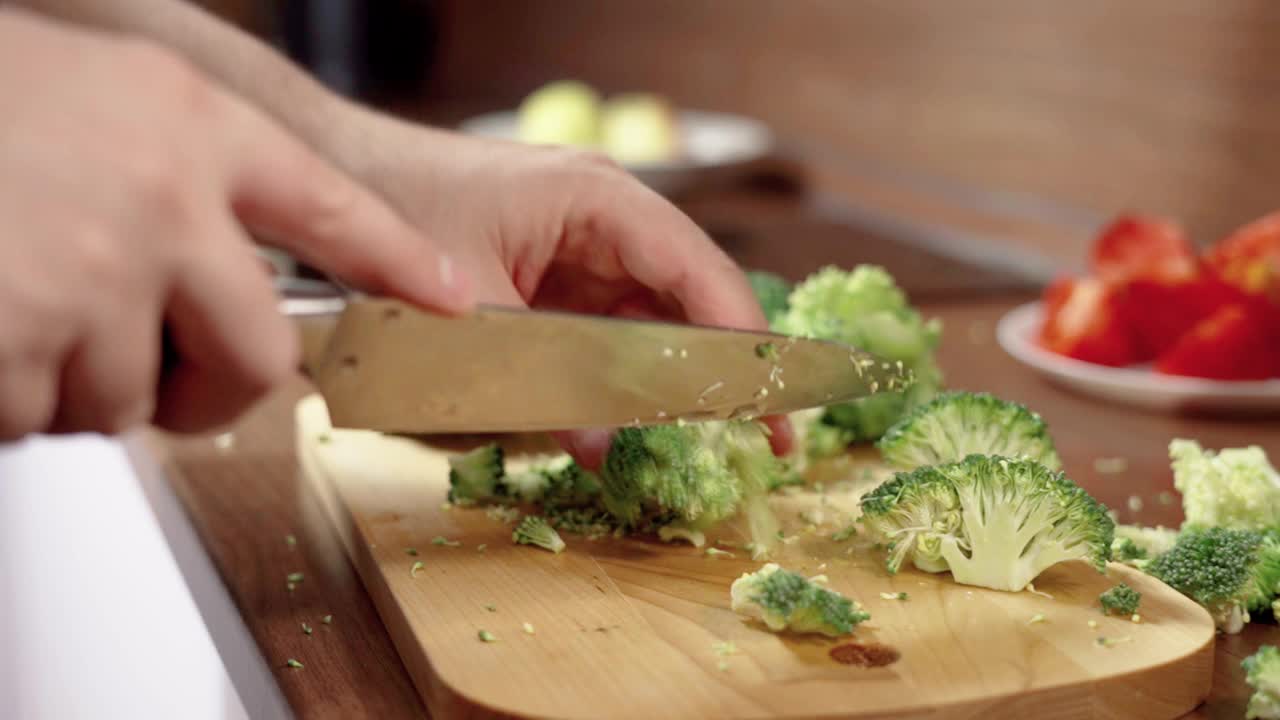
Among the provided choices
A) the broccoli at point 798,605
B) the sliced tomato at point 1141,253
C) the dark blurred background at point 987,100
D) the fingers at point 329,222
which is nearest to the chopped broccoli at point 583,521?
the broccoli at point 798,605

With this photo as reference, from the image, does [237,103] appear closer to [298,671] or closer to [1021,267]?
[298,671]

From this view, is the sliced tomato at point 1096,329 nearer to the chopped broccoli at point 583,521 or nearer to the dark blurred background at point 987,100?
the dark blurred background at point 987,100

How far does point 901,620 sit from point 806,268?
64.4 inches

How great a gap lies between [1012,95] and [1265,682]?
229 cm

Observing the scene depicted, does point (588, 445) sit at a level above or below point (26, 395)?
below

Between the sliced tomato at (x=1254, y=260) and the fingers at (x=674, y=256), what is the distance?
33.6 inches

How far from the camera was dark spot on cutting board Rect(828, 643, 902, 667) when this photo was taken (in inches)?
43.4

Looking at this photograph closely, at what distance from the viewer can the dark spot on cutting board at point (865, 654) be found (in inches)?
43.4

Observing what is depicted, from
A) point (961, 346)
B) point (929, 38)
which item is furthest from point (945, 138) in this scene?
point (961, 346)

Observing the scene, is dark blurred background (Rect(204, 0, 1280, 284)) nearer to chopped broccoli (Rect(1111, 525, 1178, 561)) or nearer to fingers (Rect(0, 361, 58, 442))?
chopped broccoli (Rect(1111, 525, 1178, 561))

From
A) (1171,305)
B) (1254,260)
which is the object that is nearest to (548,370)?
(1171,305)

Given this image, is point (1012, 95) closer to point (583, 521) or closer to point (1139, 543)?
point (1139, 543)

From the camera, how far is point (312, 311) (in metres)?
1.69

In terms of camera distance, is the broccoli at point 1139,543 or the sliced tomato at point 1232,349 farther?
the sliced tomato at point 1232,349
